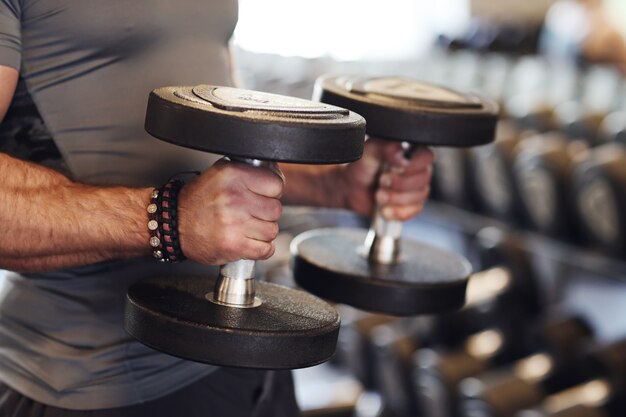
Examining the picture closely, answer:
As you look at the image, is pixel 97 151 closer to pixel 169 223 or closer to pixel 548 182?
pixel 169 223

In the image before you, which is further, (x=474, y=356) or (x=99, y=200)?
(x=474, y=356)

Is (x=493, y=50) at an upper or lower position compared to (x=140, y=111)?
lower

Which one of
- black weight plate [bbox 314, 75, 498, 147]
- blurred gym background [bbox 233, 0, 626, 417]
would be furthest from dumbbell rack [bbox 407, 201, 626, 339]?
black weight plate [bbox 314, 75, 498, 147]

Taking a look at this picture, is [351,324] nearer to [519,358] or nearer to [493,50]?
[519,358]

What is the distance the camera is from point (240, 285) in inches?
36.1

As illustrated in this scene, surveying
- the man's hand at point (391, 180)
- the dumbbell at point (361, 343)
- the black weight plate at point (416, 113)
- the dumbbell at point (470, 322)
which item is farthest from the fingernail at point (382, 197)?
the dumbbell at point (361, 343)

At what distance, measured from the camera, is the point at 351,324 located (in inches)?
104

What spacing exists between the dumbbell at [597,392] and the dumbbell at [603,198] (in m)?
0.26

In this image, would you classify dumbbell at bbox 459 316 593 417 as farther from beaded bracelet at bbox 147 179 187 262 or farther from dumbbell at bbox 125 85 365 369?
beaded bracelet at bbox 147 179 187 262

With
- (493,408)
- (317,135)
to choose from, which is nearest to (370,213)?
(317,135)

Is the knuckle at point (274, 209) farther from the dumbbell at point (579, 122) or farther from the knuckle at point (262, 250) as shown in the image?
the dumbbell at point (579, 122)

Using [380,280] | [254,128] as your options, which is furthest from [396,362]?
[254,128]

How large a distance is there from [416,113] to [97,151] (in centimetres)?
37

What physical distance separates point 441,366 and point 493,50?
7.56 ft
